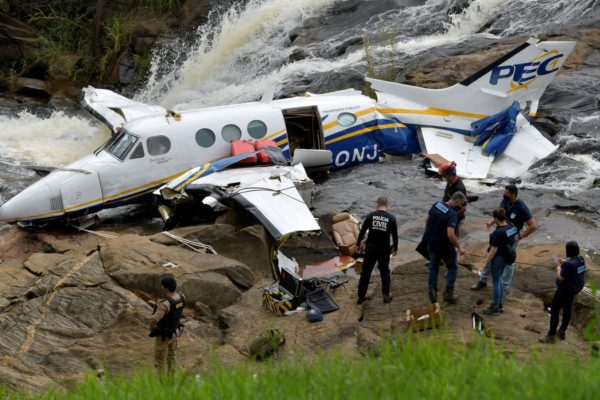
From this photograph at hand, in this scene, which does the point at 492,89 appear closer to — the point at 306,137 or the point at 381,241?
the point at 306,137

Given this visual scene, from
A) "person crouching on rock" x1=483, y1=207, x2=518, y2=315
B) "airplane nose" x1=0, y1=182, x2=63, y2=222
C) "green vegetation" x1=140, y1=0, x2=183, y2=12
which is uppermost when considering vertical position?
"green vegetation" x1=140, y1=0, x2=183, y2=12

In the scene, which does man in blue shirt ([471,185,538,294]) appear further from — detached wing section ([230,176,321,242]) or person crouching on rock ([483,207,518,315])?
detached wing section ([230,176,321,242])

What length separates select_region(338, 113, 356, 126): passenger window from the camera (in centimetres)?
1995

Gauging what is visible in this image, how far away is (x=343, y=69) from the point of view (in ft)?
83.4

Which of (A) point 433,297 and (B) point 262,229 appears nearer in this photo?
(A) point 433,297

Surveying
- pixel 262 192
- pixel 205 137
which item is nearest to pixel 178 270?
pixel 262 192

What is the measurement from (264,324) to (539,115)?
12.2m

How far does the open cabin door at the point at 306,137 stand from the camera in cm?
1886

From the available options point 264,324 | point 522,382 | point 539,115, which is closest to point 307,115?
point 539,115

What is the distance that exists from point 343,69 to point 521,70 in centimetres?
646

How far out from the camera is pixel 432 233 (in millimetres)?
11555

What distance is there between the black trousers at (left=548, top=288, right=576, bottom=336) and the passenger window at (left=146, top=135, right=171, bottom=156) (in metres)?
9.81

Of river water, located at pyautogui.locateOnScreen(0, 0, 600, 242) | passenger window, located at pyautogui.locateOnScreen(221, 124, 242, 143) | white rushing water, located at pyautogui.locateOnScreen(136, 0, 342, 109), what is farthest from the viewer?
white rushing water, located at pyautogui.locateOnScreen(136, 0, 342, 109)

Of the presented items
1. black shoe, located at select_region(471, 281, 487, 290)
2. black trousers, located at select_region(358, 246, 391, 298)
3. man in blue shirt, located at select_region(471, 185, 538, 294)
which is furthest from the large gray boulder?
man in blue shirt, located at select_region(471, 185, 538, 294)
